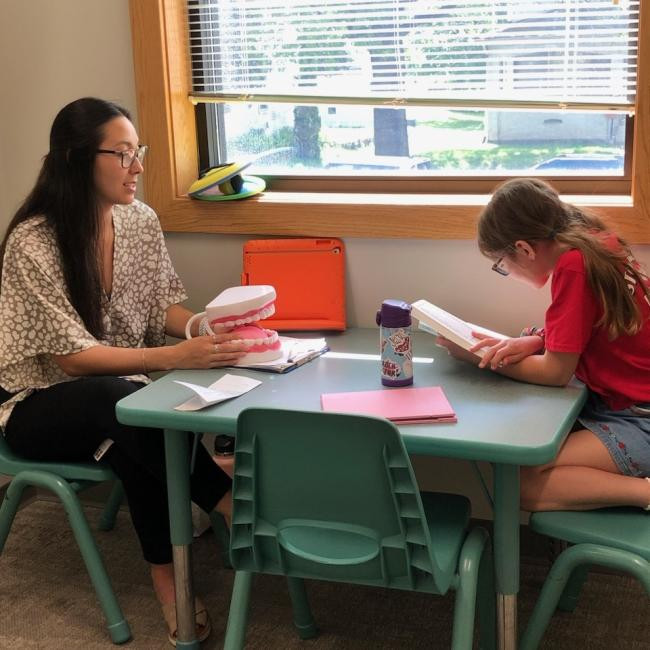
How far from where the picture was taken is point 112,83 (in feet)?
8.34

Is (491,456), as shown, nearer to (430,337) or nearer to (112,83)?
(430,337)

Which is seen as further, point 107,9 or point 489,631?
point 107,9

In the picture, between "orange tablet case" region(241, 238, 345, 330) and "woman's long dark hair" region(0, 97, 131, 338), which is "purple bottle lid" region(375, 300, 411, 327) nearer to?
"orange tablet case" region(241, 238, 345, 330)

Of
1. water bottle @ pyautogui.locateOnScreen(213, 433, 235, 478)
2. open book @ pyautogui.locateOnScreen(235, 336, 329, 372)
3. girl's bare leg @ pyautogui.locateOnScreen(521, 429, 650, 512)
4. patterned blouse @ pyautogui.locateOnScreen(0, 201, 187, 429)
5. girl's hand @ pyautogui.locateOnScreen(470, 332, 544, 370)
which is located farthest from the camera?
water bottle @ pyautogui.locateOnScreen(213, 433, 235, 478)

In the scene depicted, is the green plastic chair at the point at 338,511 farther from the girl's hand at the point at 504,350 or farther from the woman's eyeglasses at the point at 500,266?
the woman's eyeglasses at the point at 500,266

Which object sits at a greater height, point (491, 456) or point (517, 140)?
point (517, 140)

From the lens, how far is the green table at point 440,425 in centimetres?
158

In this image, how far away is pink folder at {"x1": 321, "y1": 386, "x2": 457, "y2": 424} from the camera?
1649 mm

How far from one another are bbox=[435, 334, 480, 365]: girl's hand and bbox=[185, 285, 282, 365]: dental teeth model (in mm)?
337

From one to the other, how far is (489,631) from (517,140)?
113 cm

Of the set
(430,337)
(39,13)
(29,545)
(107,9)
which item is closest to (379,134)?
(430,337)

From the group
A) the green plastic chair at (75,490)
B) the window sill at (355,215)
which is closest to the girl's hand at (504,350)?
the window sill at (355,215)

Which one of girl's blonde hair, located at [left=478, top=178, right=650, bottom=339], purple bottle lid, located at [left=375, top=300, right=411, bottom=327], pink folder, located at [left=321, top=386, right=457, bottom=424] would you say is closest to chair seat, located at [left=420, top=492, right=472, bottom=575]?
pink folder, located at [left=321, top=386, right=457, bottom=424]

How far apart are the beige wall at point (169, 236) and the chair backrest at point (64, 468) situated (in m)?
0.64
